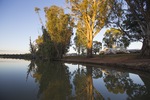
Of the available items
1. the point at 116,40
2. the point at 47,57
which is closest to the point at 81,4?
the point at 47,57

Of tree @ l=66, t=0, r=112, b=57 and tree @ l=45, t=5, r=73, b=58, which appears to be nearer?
tree @ l=66, t=0, r=112, b=57

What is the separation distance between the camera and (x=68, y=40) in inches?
1917

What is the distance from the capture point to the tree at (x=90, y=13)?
108ft

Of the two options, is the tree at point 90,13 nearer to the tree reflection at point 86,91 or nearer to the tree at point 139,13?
the tree at point 139,13

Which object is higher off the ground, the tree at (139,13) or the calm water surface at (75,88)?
the tree at (139,13)

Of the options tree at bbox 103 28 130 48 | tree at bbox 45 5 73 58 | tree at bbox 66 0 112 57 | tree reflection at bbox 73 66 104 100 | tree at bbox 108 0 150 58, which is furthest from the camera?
tree at bbox 103 28 130 48

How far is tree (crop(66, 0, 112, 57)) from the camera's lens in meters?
32.9

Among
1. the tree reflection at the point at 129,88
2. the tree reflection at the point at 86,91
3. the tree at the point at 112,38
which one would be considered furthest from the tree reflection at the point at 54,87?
the tree at the point at 112,38

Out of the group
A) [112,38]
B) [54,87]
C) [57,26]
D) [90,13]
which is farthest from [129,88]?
[112,38]

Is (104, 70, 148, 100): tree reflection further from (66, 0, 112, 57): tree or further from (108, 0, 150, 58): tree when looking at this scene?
(66, 0, 112, 57): tree

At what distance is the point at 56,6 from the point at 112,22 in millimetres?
25164

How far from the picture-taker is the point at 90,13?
34.7 meters

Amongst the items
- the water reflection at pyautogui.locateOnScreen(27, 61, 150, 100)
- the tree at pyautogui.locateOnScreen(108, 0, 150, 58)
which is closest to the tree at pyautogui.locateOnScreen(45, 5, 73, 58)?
the tree at pyautogui.locateOnScreen(108, 0, 150, 58)

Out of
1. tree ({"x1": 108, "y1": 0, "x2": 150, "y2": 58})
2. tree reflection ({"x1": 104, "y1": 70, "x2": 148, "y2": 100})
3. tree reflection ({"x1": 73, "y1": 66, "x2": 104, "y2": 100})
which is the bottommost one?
tree reflection ({"x1": 104, "y1": 70, "x2": 148, "y2": 100})
